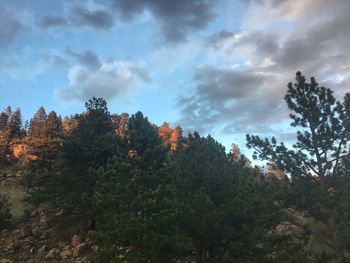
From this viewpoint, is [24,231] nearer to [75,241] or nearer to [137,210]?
[75,241]

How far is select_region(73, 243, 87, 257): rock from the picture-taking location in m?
30.8

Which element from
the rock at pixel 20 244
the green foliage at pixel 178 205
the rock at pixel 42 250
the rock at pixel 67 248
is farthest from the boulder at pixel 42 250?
the green foliage at pixel 178 205

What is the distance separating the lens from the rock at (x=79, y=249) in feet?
101

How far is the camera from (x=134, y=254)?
62.6 feet

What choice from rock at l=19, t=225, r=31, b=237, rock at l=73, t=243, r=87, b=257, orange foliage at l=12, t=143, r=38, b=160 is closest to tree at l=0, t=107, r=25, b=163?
orange foliage at l=12, t=143, r=38, b=160

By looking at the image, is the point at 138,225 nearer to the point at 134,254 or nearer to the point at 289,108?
the point at 134,254

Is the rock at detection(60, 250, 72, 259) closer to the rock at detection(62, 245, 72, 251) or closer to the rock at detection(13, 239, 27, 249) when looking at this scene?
the rock at detection(62, 245, 72, 251)

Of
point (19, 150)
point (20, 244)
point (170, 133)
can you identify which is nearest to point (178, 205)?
point (20, 244)

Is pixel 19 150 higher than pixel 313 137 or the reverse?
higher

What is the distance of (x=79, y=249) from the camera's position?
31141 millimetres

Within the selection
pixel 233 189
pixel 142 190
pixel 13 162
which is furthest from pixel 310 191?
pixel 13 162

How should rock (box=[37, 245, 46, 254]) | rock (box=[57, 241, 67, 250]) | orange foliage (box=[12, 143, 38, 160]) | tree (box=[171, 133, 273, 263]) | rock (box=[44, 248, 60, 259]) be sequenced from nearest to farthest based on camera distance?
1. tree (box=[171, 133, 273, 263])
2. rock (box=[44, 248, 60, 259])
3. rock (box=[37, 245, 46, 254])
4. rock (box=[57, 241, 67, 250])
5. orange foliage (box=[12, 143, 38, 160])

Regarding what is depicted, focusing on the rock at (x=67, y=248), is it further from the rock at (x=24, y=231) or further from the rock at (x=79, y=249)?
the rock at (x=24, y=231)

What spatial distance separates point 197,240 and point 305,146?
9.21 meters
